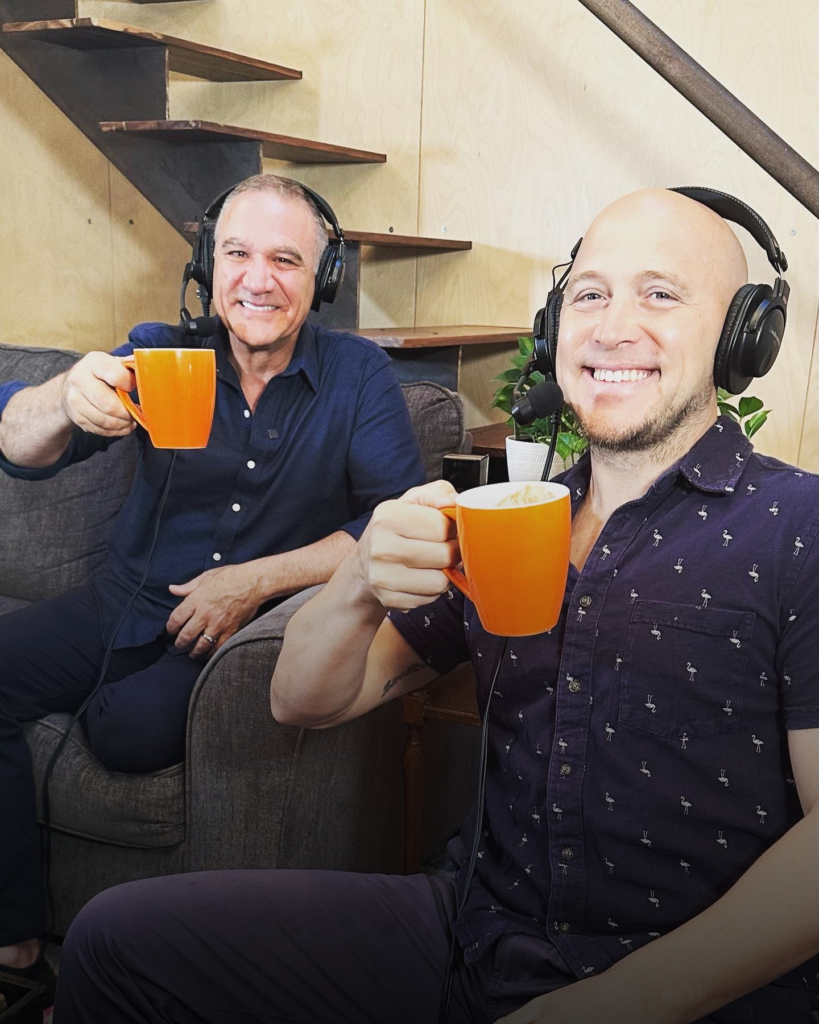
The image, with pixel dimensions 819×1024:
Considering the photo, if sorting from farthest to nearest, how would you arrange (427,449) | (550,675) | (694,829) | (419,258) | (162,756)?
1. (419,258)
2. (427,449)
3. (162,756)
4. (550,675)
5. (694,829)

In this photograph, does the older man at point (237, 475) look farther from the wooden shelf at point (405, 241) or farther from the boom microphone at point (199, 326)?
the wooden shelf at point (405, 241)

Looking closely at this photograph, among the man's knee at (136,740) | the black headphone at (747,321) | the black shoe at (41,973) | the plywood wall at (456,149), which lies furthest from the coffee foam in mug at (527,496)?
the plywood wall at (456,149)

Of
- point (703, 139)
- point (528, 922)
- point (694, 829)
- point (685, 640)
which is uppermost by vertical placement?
point (703, 139)

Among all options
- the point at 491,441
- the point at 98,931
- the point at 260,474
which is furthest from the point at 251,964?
the point at 491,441

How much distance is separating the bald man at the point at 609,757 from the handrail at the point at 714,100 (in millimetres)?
1309

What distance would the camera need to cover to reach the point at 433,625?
1171 millimetres

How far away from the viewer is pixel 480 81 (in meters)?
3.11

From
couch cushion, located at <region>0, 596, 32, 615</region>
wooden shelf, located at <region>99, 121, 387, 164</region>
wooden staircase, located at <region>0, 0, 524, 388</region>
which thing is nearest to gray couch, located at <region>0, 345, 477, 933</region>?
couch cushion, located at <region>0, 596, 32, 615</region>

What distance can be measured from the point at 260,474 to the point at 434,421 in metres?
0.42

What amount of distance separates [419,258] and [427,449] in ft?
4.75

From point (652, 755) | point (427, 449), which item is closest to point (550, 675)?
point (652, 755)

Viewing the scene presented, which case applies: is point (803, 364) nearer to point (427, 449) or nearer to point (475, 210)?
point (475, 210)

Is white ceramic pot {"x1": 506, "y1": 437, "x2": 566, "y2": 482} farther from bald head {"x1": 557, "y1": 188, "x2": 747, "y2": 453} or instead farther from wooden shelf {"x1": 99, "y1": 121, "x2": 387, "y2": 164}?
wooden shelf {"x1": 99, "y1": 121, "x2": 387, "y2": 164}

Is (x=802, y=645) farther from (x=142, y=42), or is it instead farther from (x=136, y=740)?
→ (x=142, y=42)
